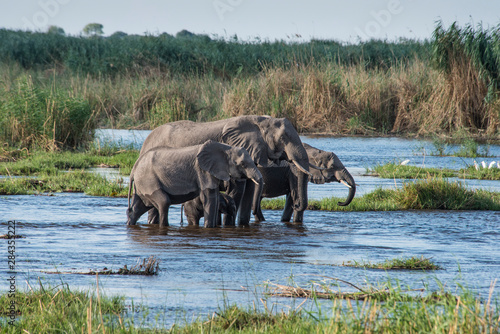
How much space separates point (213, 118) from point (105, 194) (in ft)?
41.2

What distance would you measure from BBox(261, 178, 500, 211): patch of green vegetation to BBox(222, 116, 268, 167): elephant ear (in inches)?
72.1

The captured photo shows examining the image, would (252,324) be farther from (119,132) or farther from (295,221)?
(119,132)

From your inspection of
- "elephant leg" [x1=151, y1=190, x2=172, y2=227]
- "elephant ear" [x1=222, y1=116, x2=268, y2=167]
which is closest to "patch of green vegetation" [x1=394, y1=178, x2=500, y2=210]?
"elephant ear" [x1=222, y1=116, x2=268, y2=167]

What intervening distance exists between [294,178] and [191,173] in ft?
5.78

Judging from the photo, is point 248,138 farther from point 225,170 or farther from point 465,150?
point 465,150

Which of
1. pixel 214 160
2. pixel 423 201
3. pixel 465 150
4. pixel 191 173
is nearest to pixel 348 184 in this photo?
pixel 423 201

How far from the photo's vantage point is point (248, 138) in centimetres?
1150

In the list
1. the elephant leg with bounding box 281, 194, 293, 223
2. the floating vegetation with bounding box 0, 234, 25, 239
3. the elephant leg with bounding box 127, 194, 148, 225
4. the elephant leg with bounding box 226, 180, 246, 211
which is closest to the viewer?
the floating vegetation with bounding box 0, 234, 25, 239

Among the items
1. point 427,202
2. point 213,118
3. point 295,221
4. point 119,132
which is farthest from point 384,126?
point 295,221

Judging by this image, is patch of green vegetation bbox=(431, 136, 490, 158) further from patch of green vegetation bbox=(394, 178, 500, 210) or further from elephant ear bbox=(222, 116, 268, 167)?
elephant ear bbox=(222, 116, 268, 167)

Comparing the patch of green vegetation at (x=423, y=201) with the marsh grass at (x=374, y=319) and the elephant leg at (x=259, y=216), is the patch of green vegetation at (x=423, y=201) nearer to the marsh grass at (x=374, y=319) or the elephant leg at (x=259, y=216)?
the elephant leg at (x=259, y=216)

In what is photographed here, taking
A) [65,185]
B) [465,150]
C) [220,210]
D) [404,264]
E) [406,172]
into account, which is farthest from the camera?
[465,150]

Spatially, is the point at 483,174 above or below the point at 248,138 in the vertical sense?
below

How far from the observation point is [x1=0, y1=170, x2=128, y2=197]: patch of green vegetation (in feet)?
45.2
